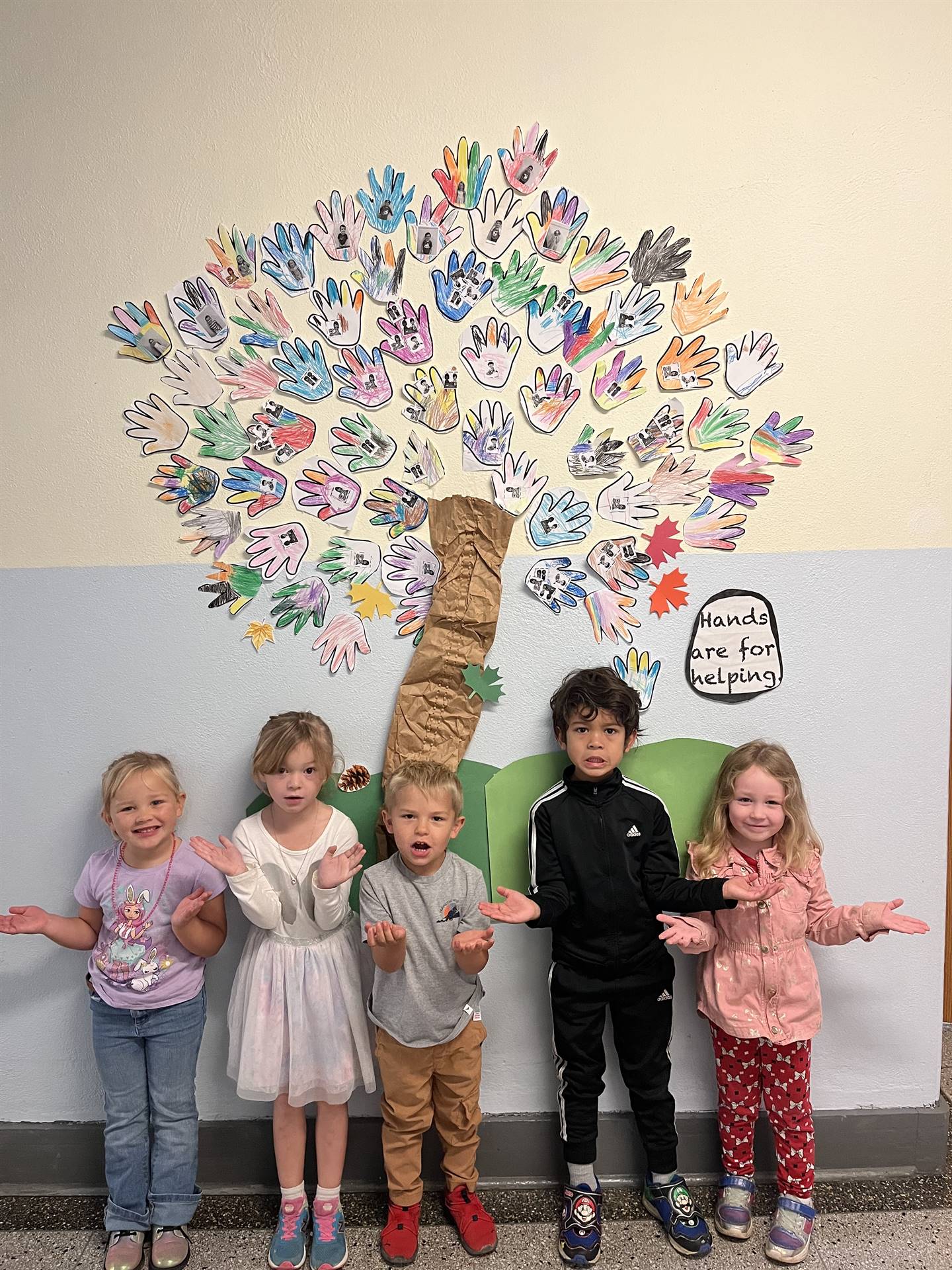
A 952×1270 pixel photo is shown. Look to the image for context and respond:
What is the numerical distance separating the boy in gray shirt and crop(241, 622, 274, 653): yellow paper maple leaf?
1.45ft

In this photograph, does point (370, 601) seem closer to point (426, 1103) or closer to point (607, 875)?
point (607, 875)

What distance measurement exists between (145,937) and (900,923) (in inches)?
64.8

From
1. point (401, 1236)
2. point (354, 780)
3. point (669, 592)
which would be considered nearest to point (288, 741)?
point (354, 780)

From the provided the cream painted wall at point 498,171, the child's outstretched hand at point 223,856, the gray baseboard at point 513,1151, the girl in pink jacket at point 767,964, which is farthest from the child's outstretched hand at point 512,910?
the cream painted wall at point 498,171

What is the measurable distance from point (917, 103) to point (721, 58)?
0.46 meters

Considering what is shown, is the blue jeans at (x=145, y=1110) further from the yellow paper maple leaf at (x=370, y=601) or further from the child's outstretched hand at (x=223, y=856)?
the yellow paper maple leaf at (x=370, y=601)

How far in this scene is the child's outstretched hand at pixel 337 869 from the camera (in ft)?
5.87

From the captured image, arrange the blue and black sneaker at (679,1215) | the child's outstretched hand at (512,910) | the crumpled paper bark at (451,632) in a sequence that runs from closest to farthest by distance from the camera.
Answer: the child's outstretched hand at (512,910)
the blue and black sneaker at (679,1215)
the crumpled paper bark at (451,632)

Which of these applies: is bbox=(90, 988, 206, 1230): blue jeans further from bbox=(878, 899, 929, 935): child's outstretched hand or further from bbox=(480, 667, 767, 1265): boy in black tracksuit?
bbox=(878, 899, 929, 935): child's outstretched hand

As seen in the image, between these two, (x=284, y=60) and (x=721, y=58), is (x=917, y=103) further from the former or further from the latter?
(x=284, y=60)

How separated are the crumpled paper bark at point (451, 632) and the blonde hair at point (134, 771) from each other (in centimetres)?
49

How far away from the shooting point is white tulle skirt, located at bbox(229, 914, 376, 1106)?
6.07 feet

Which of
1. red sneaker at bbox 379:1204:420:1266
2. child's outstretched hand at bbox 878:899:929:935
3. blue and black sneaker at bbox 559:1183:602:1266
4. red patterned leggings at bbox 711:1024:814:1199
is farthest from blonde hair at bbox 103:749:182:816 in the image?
child's outstretched hand at bbox 878:899:929:935

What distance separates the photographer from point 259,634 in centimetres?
201
